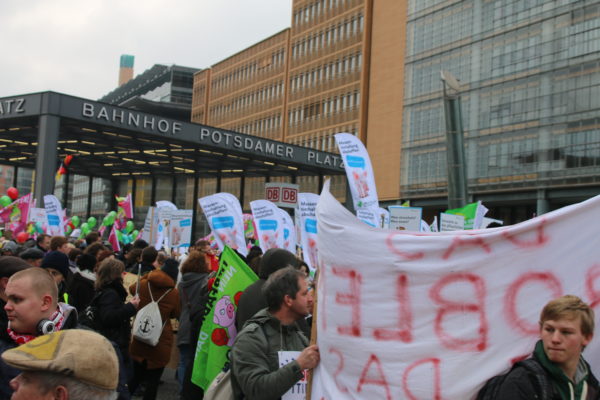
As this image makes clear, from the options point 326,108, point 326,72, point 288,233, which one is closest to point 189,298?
point 288,233

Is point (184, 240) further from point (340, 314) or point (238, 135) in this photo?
point (238, 135)

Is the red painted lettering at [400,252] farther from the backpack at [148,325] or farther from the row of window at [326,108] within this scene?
the row of window at [326,108]

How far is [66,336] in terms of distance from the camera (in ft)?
7.63

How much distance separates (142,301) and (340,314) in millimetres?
4449

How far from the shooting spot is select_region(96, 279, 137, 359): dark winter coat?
641 cm

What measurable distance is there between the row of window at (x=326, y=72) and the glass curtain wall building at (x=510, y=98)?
845 cm

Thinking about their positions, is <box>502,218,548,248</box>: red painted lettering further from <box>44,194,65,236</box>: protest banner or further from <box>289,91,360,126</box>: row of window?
<box>289,91,360,126</box>: row of window

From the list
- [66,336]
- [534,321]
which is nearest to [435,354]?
[534,321]

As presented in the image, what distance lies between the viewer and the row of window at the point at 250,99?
237 feet

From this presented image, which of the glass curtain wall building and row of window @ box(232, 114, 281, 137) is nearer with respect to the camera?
the glass curtain wall building

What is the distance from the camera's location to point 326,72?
2557 inches

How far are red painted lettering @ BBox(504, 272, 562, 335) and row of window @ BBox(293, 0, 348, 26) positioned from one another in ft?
204

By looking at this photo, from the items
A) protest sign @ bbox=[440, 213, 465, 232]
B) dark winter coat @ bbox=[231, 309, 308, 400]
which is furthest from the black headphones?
protest sign @ bbox=[440, 213, 465, 232]

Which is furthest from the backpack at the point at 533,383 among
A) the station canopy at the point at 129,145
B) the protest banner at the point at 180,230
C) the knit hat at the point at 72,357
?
the station canopy at the point at 129,145
